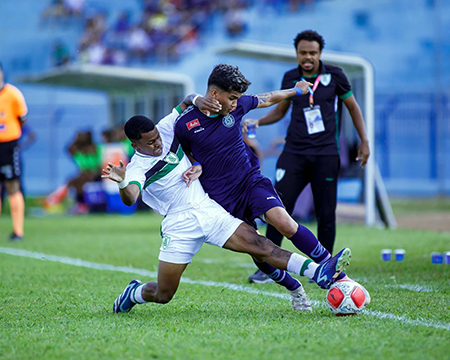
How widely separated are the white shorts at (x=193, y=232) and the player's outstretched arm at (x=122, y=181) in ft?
1.27

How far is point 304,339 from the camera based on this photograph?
362 centimetres

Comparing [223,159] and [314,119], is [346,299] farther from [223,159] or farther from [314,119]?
[314,119]

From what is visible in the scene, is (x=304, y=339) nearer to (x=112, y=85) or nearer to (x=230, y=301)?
(x=230, y=301)

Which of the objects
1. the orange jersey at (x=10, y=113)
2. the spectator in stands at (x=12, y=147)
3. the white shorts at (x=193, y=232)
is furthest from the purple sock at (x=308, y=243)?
the orange jersey at (x=10, y=113)

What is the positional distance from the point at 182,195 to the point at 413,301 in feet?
5.62

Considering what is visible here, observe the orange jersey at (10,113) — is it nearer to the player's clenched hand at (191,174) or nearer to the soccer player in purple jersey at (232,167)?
the soccer player in purple jersey at (232,167)

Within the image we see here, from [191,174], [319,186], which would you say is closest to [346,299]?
[191,174]

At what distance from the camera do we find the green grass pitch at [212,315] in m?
3.45

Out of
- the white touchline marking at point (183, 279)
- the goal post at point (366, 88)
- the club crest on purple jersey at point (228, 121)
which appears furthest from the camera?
the goal post at point (366, 88)

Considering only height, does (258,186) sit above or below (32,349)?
above

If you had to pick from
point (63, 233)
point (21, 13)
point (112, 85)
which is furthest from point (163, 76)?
point (21, 13)

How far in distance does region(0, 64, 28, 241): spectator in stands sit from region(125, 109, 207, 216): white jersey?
228 inches

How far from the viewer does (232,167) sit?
4719 mm

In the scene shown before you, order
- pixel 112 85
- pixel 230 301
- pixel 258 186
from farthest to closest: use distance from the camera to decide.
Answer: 1. pixel 112 85
2. pixel 230 301
3. pixel 258 186
